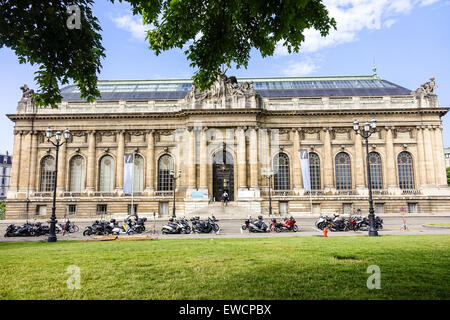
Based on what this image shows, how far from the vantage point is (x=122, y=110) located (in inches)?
1769

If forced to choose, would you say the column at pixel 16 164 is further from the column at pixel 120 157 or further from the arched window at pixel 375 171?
the arched window at pixel 375 171

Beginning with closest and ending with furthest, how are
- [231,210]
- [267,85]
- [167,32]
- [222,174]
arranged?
[167,32] < [231,210] < [222,174] < [267,85]

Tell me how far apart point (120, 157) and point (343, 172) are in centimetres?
3217

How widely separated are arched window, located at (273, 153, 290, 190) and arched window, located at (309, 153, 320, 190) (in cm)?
348

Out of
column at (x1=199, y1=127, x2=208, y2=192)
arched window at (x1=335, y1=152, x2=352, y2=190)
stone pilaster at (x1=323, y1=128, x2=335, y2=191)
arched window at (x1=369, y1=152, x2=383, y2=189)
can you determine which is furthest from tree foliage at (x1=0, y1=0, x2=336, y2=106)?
arched window at (x1=369, y1=152, x2=383, y2=189)

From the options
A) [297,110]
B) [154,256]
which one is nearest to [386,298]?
[154,256]

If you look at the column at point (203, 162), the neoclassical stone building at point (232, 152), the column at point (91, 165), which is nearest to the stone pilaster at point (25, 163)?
the neoclassical stone building at point (232, 152)

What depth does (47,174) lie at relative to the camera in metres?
44.4

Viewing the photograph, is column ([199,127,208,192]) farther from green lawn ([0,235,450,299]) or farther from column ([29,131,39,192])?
green lawn ([0,235,450,299])

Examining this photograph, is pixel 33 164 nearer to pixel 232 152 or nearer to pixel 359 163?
pixel 232 152

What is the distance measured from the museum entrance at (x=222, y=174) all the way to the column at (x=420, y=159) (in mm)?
26357

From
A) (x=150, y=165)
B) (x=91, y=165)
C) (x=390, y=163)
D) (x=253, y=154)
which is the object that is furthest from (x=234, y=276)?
(x=390, y=163)
